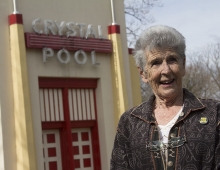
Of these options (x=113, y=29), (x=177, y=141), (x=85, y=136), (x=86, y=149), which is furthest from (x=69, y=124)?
(x=177, y=141)

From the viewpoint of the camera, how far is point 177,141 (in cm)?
426

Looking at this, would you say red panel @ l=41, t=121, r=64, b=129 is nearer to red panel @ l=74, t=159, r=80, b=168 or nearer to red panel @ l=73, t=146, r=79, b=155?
red panel @ l=73, t=146, r=79, b=155

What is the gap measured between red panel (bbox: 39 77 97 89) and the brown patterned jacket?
37.3 ft

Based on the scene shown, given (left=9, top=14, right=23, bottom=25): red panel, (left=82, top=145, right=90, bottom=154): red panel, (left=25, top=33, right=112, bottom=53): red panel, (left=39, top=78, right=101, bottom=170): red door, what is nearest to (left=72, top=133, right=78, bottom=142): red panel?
(left=39, top=78, right=101, bottom=170): red door

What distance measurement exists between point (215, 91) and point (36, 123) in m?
34.9

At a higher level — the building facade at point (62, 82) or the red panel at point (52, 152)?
the building facade at point (62, 82)

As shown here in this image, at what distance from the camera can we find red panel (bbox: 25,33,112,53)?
15234mm

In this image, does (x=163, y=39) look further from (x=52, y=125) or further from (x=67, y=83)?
(x=67, y=83)

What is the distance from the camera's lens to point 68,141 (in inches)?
645

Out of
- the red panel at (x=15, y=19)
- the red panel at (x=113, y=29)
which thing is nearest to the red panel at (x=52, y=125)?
the red panel at (x=15, y=19)

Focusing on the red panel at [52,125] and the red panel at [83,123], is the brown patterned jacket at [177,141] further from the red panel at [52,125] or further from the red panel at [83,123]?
the red panel at [83,123]

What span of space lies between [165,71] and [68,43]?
39.3 ft

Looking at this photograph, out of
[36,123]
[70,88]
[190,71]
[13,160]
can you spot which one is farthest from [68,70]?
[190,71]

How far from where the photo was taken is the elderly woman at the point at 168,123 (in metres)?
4.20
